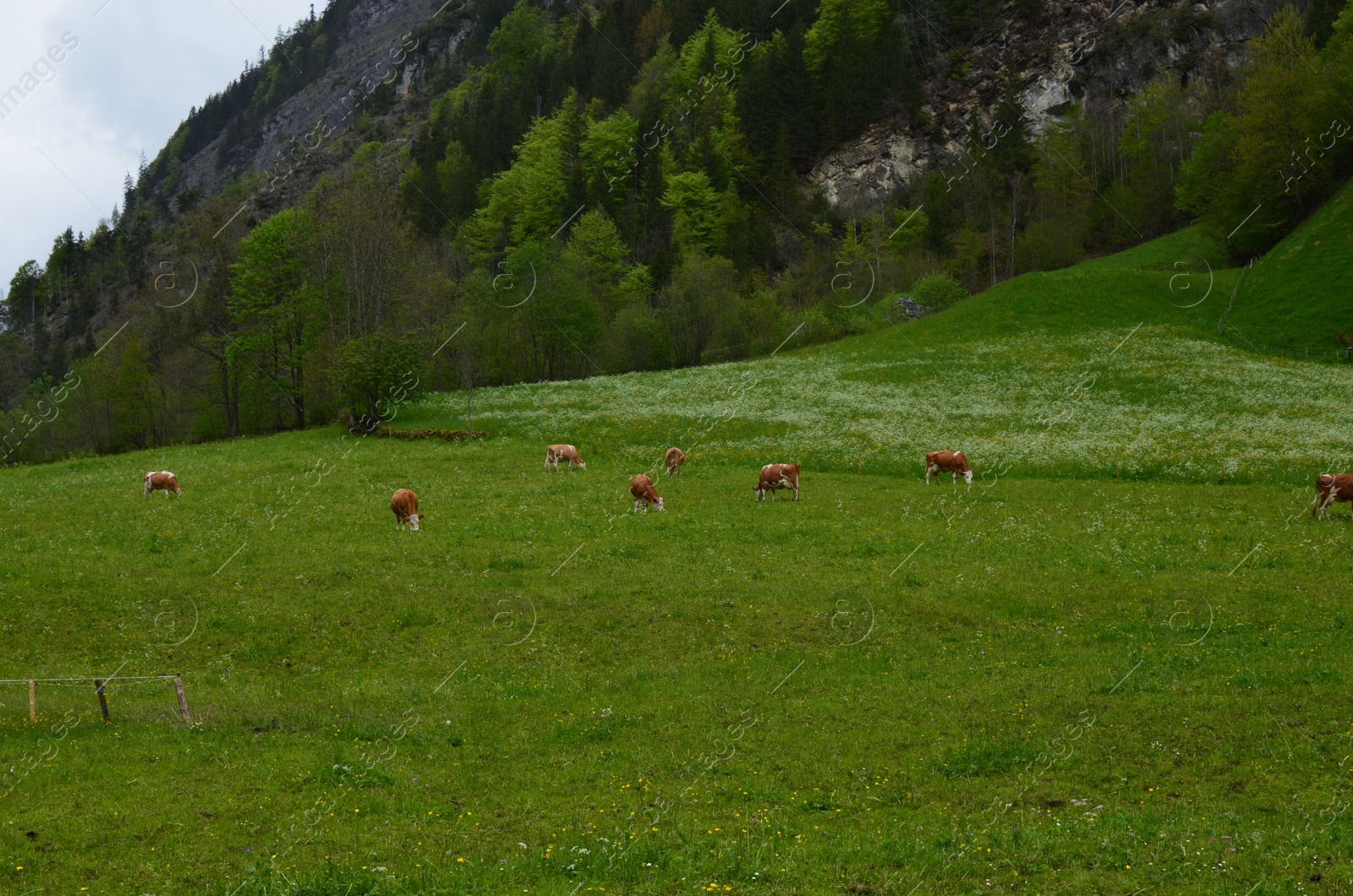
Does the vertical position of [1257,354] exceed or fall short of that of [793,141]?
it falls short

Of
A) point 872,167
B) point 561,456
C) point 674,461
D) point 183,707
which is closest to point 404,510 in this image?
point 561,456

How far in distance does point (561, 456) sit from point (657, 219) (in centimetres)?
9434

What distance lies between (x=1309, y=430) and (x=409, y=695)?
45.0 metres

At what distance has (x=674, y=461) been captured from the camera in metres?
42.2

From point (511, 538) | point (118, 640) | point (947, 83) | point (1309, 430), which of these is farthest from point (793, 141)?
point (118, 640)

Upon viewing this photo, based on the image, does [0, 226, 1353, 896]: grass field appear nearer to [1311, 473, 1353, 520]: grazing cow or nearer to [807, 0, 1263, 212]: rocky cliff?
[1311, 473, 1353, 520]: grazing cow

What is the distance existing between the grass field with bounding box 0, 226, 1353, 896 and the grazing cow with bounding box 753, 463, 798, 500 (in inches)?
62.6

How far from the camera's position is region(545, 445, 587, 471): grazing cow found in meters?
44.1

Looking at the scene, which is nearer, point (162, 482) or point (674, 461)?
point (162, 482)

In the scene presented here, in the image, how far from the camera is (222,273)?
72.8 metres

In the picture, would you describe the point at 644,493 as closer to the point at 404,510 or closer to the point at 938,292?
the point at 404,510

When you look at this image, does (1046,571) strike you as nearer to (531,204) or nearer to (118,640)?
(118,640)

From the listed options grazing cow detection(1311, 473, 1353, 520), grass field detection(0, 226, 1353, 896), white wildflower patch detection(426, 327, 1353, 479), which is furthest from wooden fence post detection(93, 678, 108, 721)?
grazing cow detection(1311, 473, 1353, 520)

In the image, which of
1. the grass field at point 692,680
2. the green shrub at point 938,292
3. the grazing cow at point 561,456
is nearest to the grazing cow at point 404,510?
the grass field at point 692,680
